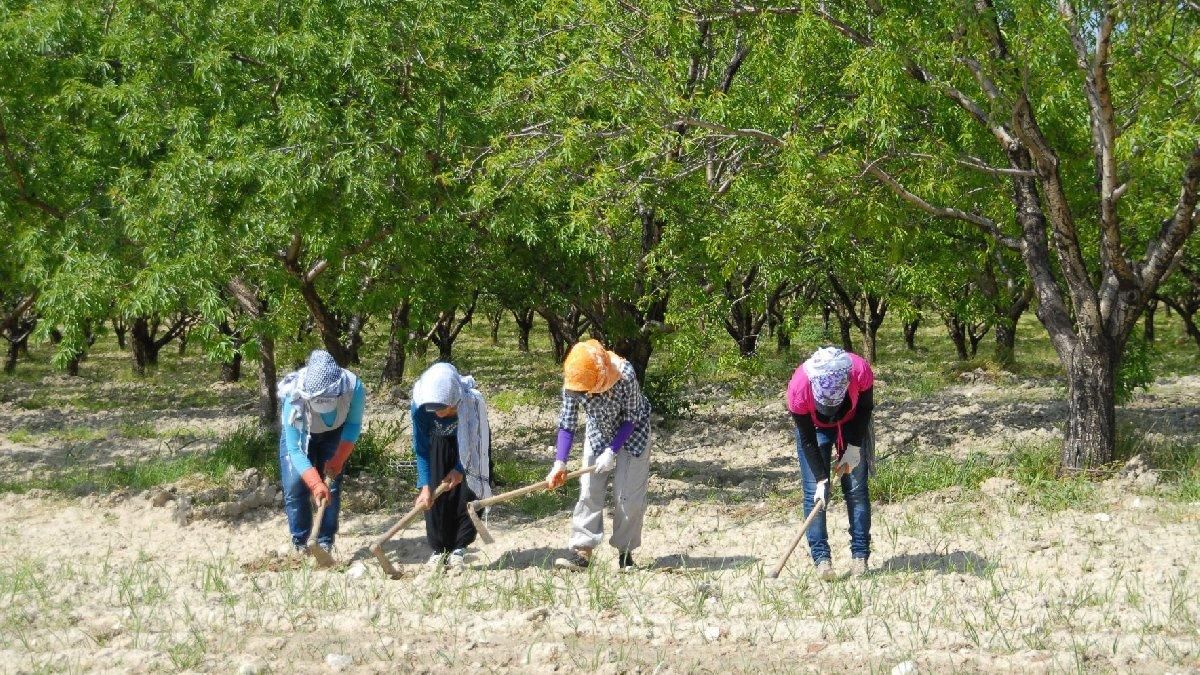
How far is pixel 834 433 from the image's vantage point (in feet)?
20.6

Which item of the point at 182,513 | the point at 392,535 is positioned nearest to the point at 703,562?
the point at 392,535

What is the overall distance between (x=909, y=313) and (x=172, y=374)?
53.7 feet

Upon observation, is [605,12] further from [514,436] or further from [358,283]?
[514,436]

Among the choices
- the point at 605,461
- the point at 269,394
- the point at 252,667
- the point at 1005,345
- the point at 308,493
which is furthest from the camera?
the point at 1005,345

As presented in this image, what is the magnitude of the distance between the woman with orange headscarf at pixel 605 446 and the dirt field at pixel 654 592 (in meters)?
0.28

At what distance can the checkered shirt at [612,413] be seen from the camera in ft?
21.0

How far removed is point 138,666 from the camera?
16.3ft

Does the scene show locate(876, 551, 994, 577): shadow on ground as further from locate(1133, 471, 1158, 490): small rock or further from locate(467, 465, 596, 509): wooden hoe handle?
locate(1133, 471, 1158, 490): small rock

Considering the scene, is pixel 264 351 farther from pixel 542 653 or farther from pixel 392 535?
pixel 542 653

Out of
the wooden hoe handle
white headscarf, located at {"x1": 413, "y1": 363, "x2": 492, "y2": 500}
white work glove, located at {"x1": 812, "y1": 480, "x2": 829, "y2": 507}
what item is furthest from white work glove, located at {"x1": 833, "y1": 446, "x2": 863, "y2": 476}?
white headscarf, located at {"x1": 413, "y1": 363, "x2": 492, "y2": 500}

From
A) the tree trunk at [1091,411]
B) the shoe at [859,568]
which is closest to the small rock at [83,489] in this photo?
the shoe at [859,568]

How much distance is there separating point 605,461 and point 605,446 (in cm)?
15

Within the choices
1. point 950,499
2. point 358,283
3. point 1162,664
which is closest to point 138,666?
point 1162,664

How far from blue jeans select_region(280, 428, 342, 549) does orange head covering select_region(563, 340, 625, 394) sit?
1629mm
